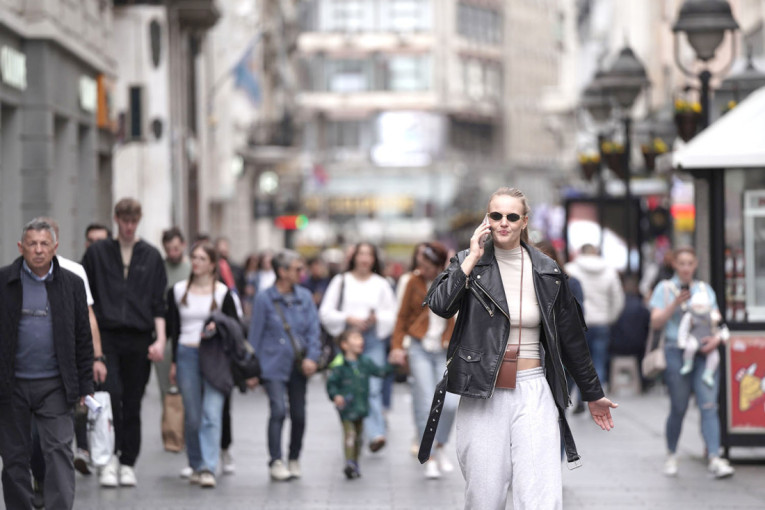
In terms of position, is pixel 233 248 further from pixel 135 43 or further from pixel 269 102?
pixel 135 43

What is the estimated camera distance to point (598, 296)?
64.1 ft

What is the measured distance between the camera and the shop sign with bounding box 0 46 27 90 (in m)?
15.9

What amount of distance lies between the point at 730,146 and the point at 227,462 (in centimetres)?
463

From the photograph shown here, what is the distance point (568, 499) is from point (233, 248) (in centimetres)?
3632

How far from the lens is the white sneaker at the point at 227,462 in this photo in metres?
13.0

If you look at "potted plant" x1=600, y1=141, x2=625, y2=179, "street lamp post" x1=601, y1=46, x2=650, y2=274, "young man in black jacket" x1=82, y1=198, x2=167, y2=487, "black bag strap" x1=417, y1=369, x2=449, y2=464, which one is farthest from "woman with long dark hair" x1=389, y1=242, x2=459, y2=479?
"potted plant" x1=600, y1=141, x2=625, y2=179

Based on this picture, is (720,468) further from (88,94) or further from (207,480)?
(88,94)

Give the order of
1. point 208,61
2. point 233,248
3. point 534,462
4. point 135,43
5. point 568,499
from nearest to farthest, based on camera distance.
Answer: point 534,462 → point 568,499 → point 135,43 → point 208,61 → point 233,248

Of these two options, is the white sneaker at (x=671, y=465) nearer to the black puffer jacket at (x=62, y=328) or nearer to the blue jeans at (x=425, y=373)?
the blue jeans at (x=425, y=373)

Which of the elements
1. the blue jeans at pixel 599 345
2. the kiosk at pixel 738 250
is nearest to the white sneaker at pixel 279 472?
the kiosk at pixel 738 250

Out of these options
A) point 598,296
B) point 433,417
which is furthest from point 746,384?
point 433,417

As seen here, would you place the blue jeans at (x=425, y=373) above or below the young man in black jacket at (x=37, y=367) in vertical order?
below

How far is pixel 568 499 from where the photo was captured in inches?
459

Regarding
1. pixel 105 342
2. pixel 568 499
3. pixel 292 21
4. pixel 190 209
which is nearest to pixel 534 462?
pixel 568 499
